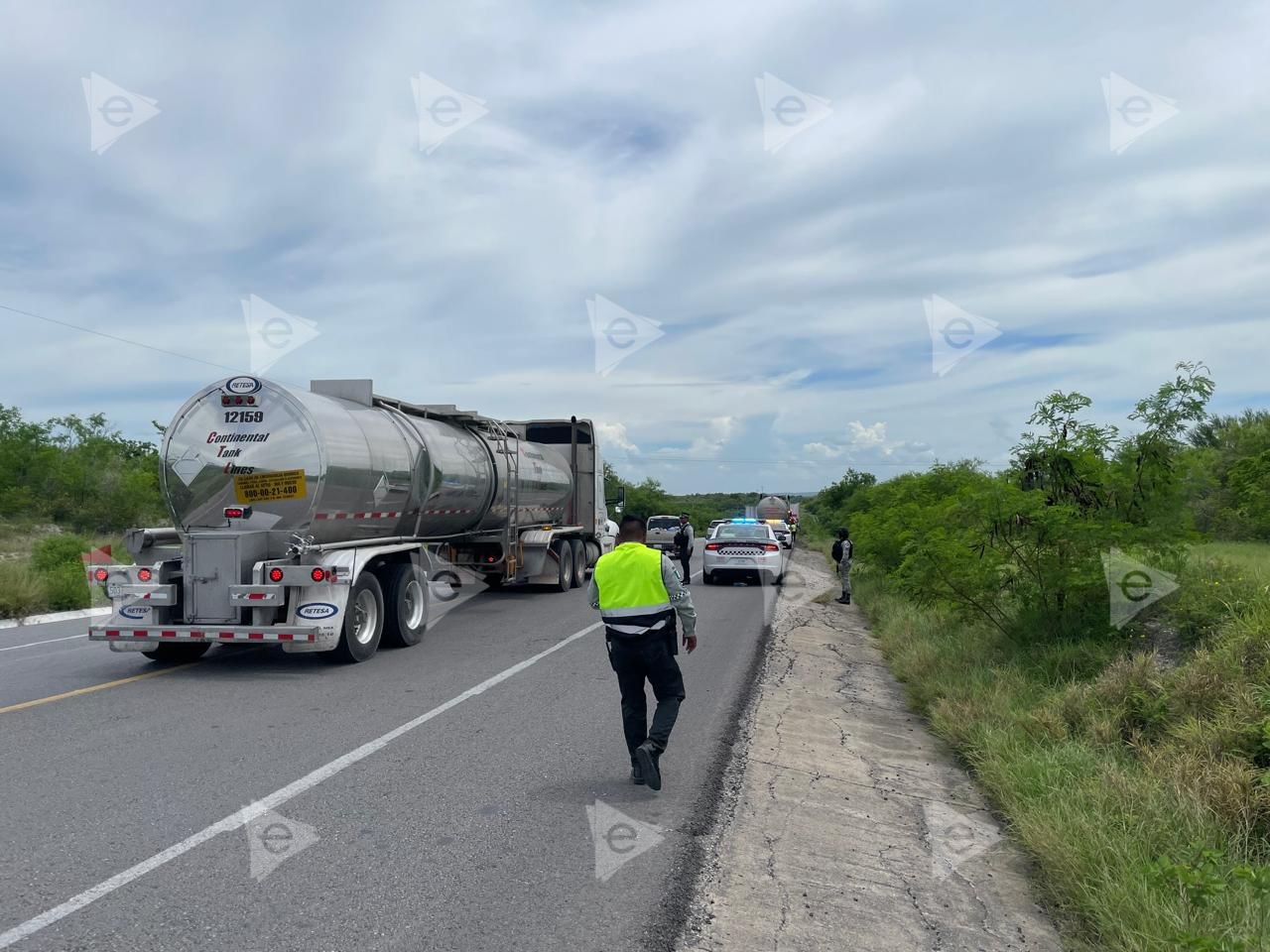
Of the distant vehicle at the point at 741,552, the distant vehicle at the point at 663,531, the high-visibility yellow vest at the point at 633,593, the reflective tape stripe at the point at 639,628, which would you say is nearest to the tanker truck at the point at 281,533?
the high-visibility yellow vest at the point at 633,593

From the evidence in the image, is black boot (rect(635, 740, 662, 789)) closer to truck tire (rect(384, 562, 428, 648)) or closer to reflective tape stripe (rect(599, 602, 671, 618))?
reflective tape stripe (rect(599, 602, 671, 618))

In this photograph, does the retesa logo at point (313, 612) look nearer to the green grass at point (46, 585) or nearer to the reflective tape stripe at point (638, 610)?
the reflective tape stripe at point (638, 610)

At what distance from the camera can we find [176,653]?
11.1 m

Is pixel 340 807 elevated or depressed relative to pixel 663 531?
depressed

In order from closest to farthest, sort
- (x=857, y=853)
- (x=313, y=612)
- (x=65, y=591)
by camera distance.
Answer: (x=857, y=853) < (x=313, y=612) < (x=65, y=591)

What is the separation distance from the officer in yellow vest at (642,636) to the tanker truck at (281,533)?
4.89 meters

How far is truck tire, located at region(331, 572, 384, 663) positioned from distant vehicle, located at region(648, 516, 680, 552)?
24.2 metres

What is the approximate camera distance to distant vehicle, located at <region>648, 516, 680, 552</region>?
1452 inches

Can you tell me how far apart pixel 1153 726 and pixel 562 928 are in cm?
444

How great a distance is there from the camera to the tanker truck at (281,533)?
10102 millimetres

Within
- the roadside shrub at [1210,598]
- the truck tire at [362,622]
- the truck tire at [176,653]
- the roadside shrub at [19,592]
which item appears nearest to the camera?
the roadside shrub at [1210,598]

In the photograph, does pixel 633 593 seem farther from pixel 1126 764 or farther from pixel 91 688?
pixel 91 688

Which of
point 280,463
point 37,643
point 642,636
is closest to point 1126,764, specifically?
point 642,636

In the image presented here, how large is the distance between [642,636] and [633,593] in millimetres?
274
